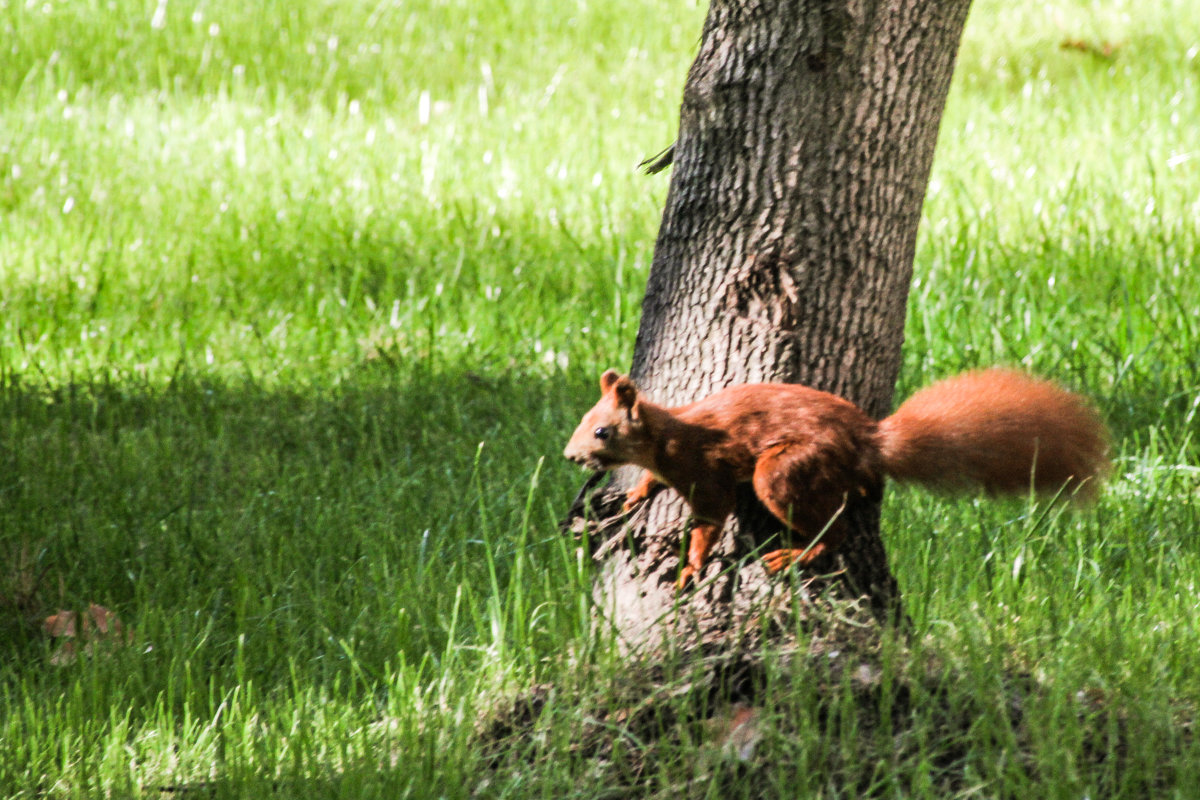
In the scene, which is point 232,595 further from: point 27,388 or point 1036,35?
point 1036,35

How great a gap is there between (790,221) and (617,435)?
1.93 feet

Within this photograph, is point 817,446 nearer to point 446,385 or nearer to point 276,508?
point 276,508

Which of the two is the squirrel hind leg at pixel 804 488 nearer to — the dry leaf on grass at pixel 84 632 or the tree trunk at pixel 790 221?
the tree trunk at pixel 790 221

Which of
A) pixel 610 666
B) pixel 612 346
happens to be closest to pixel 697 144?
pixel 610 666

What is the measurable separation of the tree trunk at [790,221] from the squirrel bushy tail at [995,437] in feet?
0.61

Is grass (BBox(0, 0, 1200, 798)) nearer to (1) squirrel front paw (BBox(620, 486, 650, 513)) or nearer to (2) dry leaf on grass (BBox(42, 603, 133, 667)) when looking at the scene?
(2) dry leaf on grass (BBox(42, 603, 133, 667))

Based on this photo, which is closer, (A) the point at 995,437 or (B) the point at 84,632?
(A) the point at 995,437

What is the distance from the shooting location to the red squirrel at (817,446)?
2285mm

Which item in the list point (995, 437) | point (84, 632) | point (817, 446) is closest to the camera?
point (817, 446)

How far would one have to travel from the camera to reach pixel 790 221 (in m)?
2.55

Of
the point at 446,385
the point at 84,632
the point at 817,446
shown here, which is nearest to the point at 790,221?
the point at 817,446

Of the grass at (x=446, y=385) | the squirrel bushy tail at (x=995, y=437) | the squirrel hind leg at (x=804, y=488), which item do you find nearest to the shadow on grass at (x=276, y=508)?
the grass at (x=446, y=385)

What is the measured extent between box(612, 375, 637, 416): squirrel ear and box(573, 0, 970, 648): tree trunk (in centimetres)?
31

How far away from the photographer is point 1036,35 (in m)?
7.73
